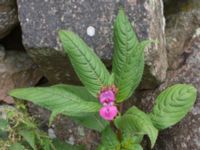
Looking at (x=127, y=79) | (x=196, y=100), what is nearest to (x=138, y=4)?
(x=127, y=79)

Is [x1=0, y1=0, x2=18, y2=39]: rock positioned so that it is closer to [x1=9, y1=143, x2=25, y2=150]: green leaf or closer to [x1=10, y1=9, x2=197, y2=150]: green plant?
[x1=10, y1=9, x2=197, y2=150]: green plant

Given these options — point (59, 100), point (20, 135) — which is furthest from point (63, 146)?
point (59, 100)

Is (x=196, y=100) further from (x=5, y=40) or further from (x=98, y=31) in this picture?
(x=5, y=40)

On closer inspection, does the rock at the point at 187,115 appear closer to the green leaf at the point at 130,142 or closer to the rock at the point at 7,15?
the green leaf at the point at 130,142

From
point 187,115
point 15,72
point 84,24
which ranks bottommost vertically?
point 187,115

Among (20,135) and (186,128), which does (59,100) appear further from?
(186,128)

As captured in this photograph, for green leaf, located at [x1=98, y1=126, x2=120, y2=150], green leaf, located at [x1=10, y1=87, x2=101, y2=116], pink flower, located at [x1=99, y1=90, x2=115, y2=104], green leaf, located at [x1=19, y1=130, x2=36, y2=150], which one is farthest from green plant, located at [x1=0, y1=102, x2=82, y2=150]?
pink flower, located at [x1=99, y1=90, x2=115, y2=104]
